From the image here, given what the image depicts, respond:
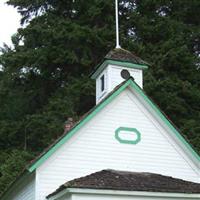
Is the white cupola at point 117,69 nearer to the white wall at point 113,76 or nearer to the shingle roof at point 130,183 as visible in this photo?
the white wall at point 113,76

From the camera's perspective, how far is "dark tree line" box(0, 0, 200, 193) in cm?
3027

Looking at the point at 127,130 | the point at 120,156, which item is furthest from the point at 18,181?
the point at 127,130

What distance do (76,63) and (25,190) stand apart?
18.6m

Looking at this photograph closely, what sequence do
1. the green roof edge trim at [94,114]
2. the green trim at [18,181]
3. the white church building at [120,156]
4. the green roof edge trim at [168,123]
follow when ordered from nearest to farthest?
the white church building at [120,156]
the green roof edge trim at [94,114]
the green trim at [18,181]
the green roof edge trim at [168,123]

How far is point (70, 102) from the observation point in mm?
30344

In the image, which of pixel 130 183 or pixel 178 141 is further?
pixel 178 141

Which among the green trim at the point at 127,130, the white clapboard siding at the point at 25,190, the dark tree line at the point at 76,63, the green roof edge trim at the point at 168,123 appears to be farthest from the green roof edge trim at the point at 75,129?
the dark tree line at the point at 76,63

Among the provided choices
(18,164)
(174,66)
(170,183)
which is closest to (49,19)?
(174,66)

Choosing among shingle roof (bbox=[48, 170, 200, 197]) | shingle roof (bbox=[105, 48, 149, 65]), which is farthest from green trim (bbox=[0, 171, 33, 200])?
shingle roof (bbox=[105, 48, 149, 65])

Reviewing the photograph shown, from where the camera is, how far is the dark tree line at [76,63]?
3027cm

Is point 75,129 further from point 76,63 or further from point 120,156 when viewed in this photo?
point 76,63

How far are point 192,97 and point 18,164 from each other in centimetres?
1253

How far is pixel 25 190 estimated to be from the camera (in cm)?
1608

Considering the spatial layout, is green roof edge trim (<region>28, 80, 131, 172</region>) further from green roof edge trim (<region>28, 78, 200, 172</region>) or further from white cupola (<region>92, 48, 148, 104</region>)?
white cupola (<region>92, 48, 148, 104</region>)
